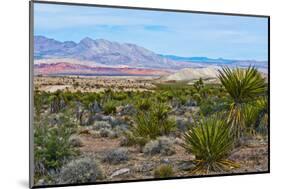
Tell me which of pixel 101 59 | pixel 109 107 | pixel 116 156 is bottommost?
pixel 116 156

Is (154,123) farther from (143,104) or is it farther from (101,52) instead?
(101,52)

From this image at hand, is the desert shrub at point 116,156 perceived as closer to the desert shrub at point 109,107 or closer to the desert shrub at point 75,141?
the desert shrub at point 75,141

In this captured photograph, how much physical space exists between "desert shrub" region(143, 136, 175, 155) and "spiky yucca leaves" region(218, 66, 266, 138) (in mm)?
905

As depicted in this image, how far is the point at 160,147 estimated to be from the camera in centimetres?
759

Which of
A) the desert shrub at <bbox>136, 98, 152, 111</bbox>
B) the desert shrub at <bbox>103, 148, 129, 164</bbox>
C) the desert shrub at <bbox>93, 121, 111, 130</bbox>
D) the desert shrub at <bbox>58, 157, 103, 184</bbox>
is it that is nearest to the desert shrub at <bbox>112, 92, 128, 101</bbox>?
the desert shrub at <bbox>136, 98, 152, 111</bbox>

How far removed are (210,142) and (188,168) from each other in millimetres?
447

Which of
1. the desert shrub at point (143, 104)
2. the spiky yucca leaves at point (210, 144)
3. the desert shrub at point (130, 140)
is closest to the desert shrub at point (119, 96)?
the desert shrub at point (143, 104)

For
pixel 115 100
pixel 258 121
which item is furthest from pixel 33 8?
pixel 258 121

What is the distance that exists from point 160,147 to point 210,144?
2.33 ft

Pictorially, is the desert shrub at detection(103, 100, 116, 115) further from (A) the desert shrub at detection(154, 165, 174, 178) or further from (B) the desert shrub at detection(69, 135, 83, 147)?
(A) the desert shrub at detection(154, 165, 174, 178)

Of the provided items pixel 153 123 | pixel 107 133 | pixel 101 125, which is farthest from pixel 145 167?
pixel 101 125

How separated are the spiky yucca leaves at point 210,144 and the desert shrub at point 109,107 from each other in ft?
3.36

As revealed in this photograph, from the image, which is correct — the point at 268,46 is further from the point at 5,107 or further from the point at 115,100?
the point at 5,107
